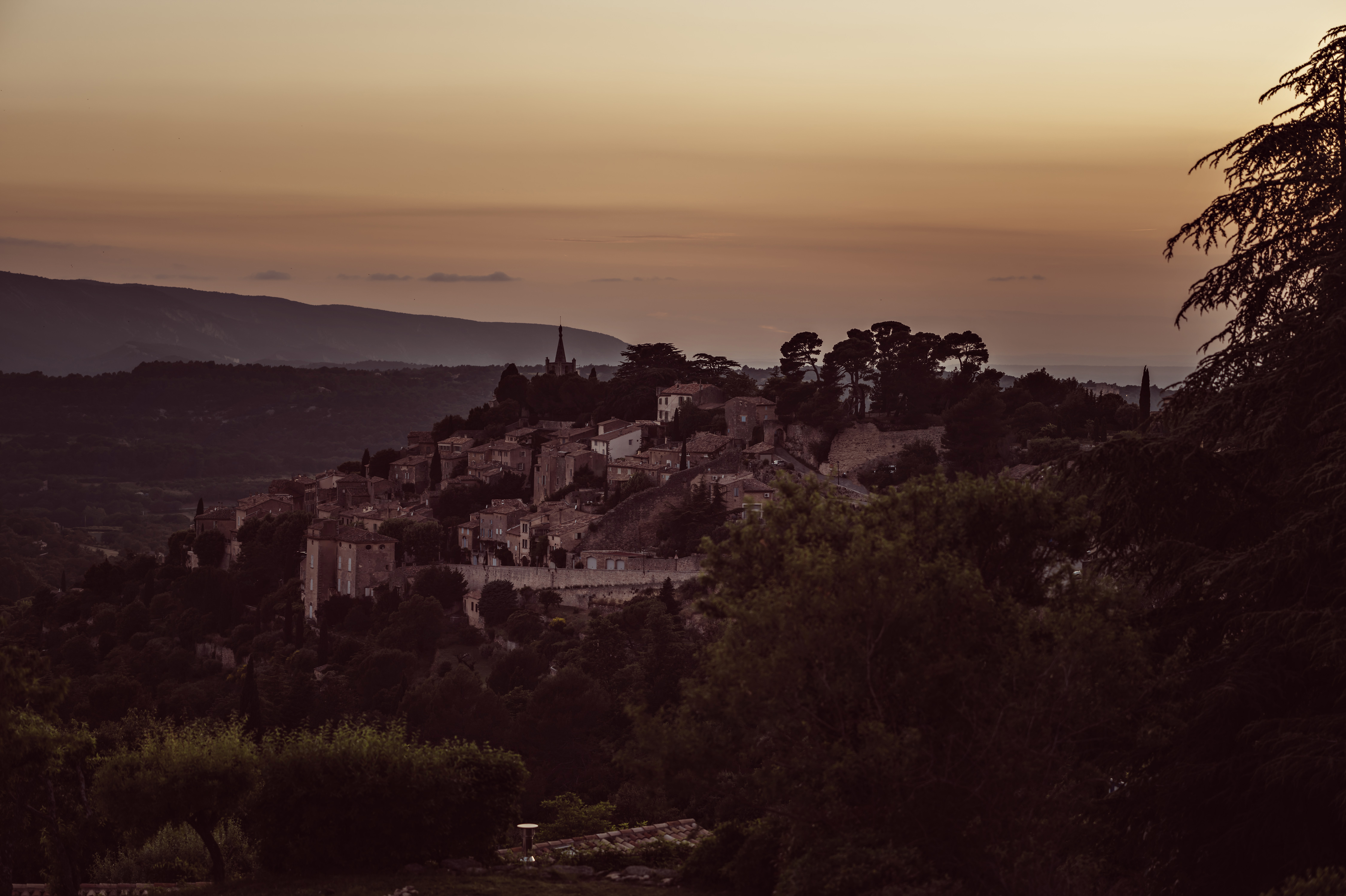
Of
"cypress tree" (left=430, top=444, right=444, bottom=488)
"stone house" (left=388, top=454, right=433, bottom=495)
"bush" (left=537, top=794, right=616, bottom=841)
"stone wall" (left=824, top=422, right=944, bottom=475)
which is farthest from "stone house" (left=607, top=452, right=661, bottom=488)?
"bush" (left=537, top=794, right=616, bottom=841)

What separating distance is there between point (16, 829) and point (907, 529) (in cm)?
1402

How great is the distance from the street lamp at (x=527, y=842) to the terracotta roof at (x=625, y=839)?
A: 0.36 ft

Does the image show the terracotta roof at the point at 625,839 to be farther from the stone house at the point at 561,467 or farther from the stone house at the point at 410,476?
the stone house at the point at 410,476

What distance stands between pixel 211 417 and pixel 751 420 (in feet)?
435

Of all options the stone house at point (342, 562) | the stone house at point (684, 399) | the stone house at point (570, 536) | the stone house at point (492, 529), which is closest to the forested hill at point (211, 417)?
the stone house at point (684, 399)

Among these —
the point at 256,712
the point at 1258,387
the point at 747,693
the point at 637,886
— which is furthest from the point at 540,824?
the point at 1258,387

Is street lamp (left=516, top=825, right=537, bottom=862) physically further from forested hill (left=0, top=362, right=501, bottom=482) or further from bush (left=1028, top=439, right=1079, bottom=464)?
forested hill (left=0, top=362, right=501, bottom=482)

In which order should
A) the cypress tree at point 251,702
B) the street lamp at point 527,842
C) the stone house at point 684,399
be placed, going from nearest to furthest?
the street lamp at point 527,842
the cypress tree at point 251,702
the stone house at point 684,399

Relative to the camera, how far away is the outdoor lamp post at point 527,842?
15.5 metres

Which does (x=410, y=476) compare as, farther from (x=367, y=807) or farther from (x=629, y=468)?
(x=367, y=807)

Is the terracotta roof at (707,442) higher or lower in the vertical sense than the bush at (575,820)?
higher

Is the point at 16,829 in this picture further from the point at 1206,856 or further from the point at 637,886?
the point at 1206,856

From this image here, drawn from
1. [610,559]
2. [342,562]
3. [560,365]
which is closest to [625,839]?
[610,559]

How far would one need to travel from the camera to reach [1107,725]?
9.48 metres
